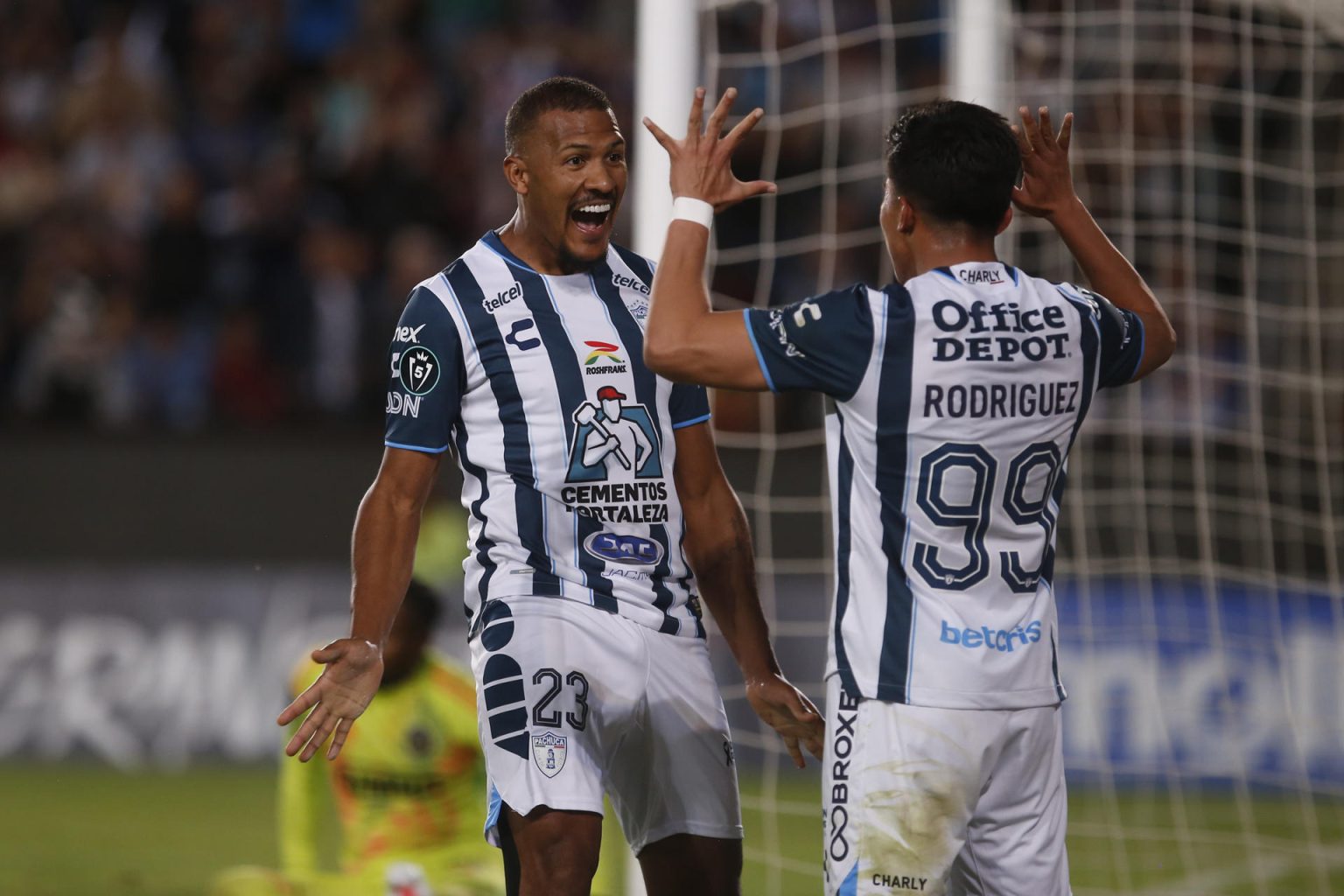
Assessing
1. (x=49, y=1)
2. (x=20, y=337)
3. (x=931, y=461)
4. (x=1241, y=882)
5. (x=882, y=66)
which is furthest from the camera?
(x=49, y=1)

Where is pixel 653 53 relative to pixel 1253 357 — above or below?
above

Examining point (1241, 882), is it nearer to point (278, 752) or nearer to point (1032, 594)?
point (1032, 594)

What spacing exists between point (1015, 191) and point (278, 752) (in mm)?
8083

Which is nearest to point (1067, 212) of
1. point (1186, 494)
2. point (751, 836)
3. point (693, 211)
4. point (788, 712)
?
point (693, 211)

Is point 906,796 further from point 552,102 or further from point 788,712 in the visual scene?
point 552,102

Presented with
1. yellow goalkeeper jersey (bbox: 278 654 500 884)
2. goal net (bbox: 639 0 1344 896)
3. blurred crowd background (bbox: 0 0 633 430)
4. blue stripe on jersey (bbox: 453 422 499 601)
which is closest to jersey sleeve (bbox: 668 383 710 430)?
blue stripe on jersey (bbox: 453 422 499 601)

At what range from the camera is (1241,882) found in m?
8.08

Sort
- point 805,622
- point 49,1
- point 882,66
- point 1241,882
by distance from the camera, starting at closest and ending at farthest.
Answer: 1. point 1241,882
2. point 805,622
3. point 882,66
4. point 49,1

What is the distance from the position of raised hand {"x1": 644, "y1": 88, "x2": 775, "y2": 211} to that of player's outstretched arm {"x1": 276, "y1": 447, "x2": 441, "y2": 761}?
92 centimetres

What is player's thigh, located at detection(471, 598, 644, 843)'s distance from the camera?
3.95m

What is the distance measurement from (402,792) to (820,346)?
2969 mm

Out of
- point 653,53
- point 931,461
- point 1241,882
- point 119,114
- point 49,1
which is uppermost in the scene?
point 49,1

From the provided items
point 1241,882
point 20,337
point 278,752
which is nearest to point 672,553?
point 1241,882

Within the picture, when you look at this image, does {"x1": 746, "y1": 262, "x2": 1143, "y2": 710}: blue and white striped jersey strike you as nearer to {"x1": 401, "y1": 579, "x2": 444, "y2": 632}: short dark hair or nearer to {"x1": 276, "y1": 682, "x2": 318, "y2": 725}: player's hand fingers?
{"x1": 276, "y1": 682, "x2": 318, "y2": 725}: player's hand fingers
